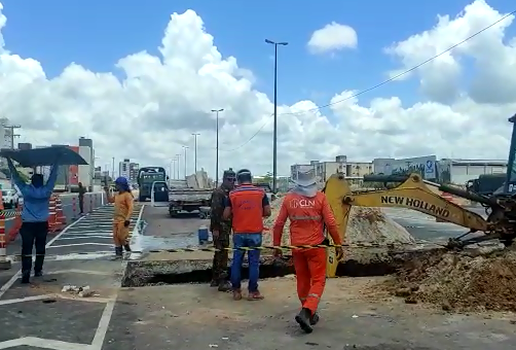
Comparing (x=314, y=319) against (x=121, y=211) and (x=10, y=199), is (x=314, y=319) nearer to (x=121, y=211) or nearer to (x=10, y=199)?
(x=121, y=211)

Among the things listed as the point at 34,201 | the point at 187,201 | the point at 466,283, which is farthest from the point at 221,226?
the point at 187,201

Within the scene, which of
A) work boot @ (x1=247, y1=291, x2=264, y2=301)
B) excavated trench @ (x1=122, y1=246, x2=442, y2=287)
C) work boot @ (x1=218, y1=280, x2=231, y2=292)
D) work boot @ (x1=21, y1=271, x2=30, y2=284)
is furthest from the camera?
excavated trench @ (x1=122, y1=246, x2=442, y2=287)

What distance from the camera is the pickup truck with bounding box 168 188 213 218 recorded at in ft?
98.9

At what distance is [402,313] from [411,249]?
5.53 meters

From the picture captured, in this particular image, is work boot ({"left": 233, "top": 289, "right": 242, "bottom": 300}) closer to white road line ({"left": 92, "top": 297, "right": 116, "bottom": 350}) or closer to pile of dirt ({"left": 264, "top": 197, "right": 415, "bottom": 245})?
white road line ({"left": 92, "top": 297, "right": 116, "bottom": 350})

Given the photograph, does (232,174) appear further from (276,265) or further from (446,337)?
A: (446,337)

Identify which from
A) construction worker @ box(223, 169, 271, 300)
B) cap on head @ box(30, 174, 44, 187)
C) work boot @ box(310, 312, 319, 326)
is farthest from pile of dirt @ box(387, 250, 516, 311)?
cap on head @ box(30, 174, 44, 187)

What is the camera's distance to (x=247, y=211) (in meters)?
9.36

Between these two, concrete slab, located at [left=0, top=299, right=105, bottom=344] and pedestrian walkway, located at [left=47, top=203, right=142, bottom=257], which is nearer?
concrete slab, located at [left=0, top=299, right=105, bottom=344]

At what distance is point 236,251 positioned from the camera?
9445 millimetres

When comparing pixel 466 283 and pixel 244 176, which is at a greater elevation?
pixel 244 176

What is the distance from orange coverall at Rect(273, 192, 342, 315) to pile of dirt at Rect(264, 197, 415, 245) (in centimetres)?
693

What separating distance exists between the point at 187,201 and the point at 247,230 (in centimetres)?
2110

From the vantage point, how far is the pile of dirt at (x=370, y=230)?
1505 cm
